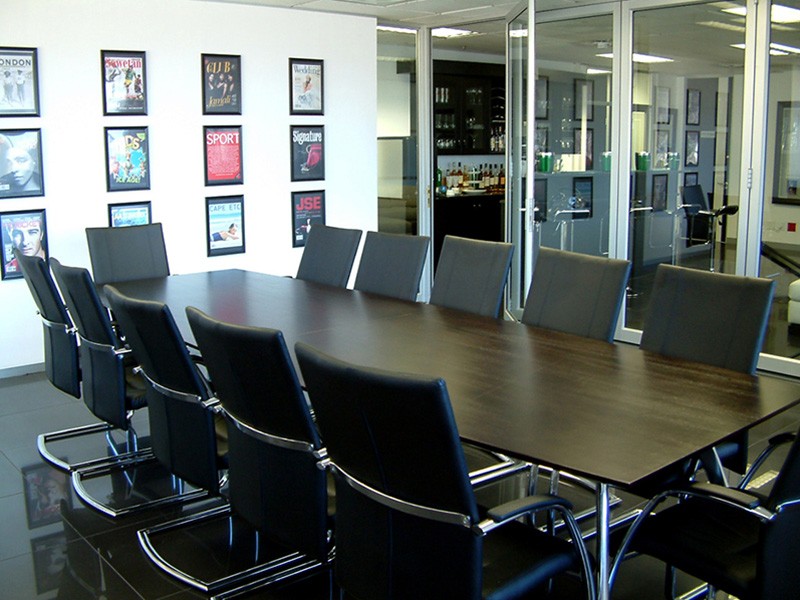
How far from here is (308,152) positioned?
7.15 meters

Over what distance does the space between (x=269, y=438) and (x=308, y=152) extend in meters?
4.88

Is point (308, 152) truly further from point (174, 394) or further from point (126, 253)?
point (174, 394)

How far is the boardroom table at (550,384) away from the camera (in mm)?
2277

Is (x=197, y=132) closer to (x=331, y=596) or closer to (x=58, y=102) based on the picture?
(x=58, y=102)

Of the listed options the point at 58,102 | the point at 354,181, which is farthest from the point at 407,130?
the point at 58,102

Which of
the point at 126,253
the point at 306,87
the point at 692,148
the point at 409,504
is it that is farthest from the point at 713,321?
the point at 306,87

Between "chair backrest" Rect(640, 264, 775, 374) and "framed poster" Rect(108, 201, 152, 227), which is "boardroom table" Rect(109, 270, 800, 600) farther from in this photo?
"framed poster" Rect(108, 201, 152, 227)

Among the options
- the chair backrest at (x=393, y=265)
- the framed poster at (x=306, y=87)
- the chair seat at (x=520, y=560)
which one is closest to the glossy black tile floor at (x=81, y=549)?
the chair seat at (x=520, y=560)

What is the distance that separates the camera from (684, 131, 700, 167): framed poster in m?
6.07

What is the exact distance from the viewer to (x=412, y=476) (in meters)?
2.04

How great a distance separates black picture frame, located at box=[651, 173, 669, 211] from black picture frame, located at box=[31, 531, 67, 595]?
4.60m

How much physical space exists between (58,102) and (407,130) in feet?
11.2

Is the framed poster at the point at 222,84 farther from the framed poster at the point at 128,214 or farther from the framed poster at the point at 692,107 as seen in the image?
the framed poster at the point at 692,107

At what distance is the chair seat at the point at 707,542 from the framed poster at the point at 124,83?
484cm
